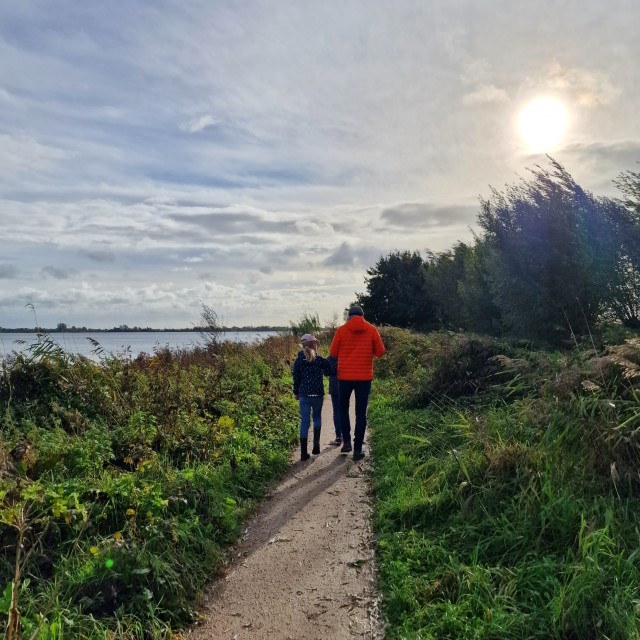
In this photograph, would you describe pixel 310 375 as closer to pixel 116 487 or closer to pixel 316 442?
pixel 316 442

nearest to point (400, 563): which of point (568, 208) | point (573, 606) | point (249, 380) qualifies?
point (573, 606)

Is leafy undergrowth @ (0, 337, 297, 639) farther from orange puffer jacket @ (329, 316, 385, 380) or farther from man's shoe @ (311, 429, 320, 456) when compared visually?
Result: orange puffer jacket @ (329, 316, 385, 380)

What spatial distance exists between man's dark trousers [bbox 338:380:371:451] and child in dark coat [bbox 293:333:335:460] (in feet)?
1.18

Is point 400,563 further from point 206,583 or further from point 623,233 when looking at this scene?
point 623,233

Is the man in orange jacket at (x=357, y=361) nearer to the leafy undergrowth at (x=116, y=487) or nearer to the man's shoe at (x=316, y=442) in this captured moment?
the man's shoe at (x=316, y=442)

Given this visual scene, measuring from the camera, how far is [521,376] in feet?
24.8

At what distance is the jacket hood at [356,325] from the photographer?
7.95 metres

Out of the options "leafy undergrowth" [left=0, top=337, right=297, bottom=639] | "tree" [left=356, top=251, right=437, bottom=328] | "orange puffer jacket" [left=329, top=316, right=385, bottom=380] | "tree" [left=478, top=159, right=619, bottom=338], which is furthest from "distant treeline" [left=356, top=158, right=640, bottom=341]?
"tree" [left=356, top=251, right=437, bottom=328]

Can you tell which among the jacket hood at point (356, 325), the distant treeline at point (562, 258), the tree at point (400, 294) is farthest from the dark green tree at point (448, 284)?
the jacket hood at point (356, 325)

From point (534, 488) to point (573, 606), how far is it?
1.41 meters

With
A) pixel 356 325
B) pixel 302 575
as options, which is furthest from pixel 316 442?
pixel 302 575

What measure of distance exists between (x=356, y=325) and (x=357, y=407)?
1.25m

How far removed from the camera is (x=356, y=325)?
26.2ft

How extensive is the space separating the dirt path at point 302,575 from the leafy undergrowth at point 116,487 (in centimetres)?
25
